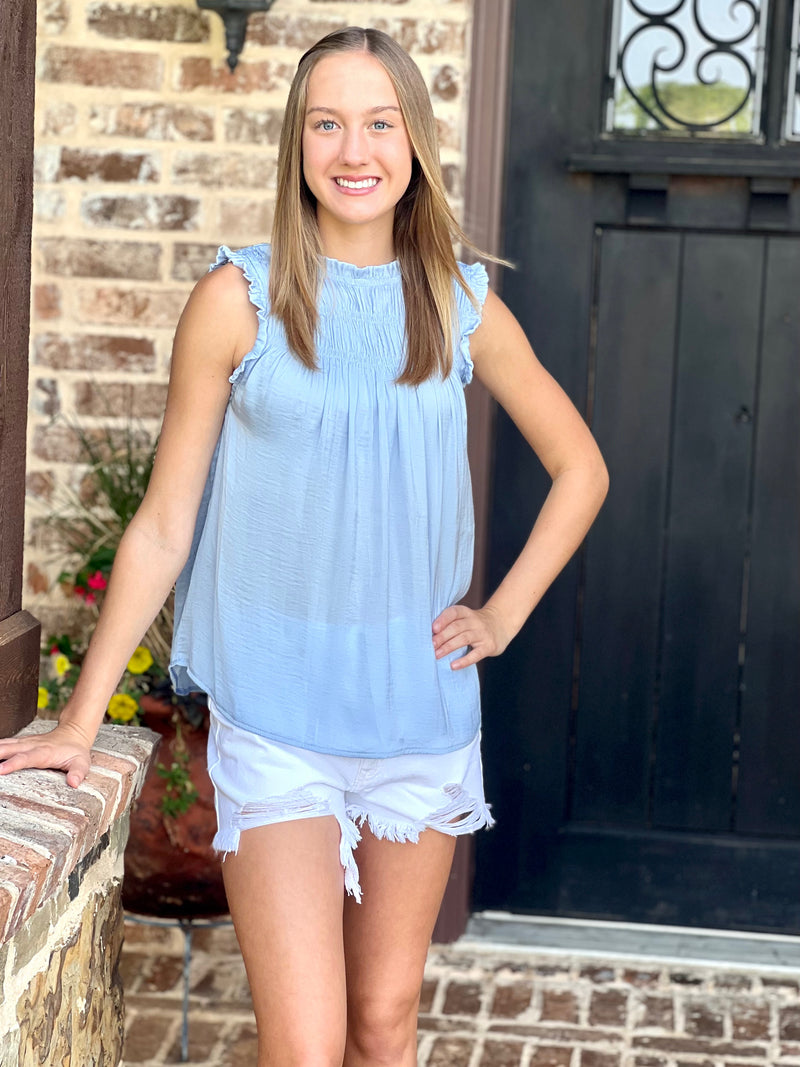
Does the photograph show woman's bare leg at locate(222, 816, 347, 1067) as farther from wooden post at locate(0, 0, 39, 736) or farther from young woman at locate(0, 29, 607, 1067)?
wooden post at locate(0, 0, 39, 736)

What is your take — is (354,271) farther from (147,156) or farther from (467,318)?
(147,156)

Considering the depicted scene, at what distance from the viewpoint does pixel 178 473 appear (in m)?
1.96

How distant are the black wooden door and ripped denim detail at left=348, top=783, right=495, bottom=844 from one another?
163 centimetres

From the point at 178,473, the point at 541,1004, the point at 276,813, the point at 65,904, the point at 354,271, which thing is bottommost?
the point at 541,1004

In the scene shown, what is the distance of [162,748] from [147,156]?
1.45 m

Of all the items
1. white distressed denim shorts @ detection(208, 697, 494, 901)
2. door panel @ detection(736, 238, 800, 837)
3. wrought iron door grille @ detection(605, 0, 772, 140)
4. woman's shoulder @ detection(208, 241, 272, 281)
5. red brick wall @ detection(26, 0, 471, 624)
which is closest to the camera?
white distressed denim shorts @ detection(208, 697, 494, 901)

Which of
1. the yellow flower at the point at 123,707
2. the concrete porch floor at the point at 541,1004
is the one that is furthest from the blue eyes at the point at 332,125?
the concrete porch floor at the point at 541,1004

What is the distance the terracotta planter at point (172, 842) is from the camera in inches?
117

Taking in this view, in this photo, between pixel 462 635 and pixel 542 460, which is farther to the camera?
pixel 542 460

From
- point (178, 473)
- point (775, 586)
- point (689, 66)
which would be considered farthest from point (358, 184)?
point (775, 586)

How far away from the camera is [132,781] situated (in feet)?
6.37

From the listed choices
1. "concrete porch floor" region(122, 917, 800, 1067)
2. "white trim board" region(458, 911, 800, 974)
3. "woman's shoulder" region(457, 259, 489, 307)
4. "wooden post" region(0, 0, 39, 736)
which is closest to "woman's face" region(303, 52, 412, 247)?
"woman's shoulder" region(457, 259, 489, 307)

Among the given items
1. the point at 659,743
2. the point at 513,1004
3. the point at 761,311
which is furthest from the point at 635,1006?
the point at 761,311

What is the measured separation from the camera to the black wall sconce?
3191mm
